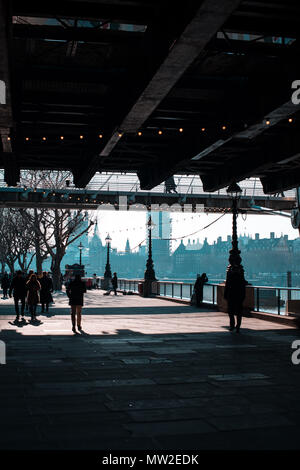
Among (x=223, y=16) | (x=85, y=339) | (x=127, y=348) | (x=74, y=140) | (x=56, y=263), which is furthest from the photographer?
(x=56, y=263)

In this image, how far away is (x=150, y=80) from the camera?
35.6 feet

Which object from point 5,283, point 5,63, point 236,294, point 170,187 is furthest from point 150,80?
point 5,283

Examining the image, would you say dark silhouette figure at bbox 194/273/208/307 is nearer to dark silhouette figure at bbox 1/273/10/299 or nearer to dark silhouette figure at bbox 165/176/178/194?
dark silhouette figure at bbox 165/176/178/194

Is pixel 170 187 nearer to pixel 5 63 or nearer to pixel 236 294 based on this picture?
pixel 236 294

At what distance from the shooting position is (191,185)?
3531 cm

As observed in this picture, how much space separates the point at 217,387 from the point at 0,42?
625 cm

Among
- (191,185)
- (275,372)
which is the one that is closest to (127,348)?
(275,372)

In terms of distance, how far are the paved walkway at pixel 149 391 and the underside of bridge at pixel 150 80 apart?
524 cm

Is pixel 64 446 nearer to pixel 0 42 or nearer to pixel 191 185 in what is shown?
pixel 0 42

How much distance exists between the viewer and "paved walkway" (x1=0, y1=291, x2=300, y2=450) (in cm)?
582

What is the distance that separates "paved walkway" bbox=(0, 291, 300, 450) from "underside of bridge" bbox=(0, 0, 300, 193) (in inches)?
206

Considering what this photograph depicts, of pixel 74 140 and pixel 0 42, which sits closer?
pixel 0 42

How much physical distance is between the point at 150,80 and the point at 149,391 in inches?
226
